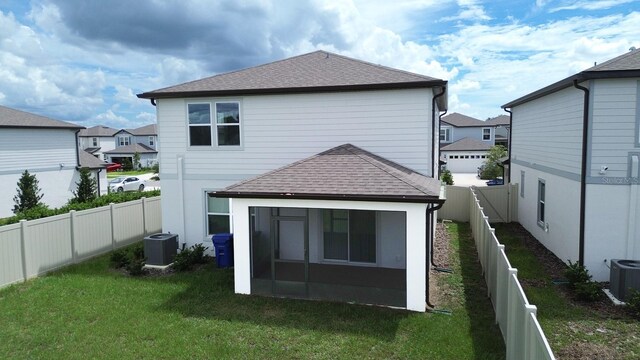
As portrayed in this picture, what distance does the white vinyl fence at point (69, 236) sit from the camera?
1162 cm

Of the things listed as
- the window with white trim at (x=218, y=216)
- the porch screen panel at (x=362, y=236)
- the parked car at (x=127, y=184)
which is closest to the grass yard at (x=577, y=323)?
the porch screen panel at (x=362, y=236)

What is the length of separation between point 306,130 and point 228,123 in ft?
8.30

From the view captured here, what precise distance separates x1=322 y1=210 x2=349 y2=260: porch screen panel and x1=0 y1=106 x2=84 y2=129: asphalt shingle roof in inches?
716

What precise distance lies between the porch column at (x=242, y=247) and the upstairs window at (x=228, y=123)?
3.65 m

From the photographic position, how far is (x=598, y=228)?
1111 cm

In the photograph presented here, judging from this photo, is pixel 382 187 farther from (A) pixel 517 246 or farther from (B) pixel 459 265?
(A) pixel 517 246

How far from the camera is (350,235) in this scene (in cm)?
1290

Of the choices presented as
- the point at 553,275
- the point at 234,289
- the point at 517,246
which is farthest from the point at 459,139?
the point at 234,289

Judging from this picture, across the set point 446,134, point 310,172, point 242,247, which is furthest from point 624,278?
point 446,134

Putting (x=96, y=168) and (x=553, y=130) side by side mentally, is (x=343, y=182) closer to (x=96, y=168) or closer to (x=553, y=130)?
(x=553, y=130)

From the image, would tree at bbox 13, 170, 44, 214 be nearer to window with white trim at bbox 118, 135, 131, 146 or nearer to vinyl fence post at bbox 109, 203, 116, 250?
vinyl fence post at bbox 109, 203, 116, 250

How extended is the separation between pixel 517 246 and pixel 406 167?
577 centimetres

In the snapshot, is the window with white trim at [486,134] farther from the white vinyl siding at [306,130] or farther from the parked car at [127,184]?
the white vinyl siding at [306,130]

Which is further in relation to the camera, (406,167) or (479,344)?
(406,167)
